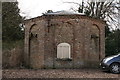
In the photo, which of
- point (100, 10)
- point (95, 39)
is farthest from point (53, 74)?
point (100, 10)

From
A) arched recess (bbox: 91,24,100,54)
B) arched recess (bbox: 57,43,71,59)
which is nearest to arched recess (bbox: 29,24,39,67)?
arched recess (bbox: 57,43,71,59)

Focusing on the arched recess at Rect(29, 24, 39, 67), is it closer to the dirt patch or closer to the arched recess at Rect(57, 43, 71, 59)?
the arched recess at Rect(57, 43, 71, 59)

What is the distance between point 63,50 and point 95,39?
10.1 feet

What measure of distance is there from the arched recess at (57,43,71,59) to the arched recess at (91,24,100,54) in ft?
7.33

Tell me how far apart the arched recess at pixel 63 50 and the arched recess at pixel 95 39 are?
2.24 meters

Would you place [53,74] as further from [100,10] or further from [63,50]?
[100,10]

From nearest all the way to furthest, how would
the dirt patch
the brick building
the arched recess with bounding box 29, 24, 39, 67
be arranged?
the dirt patch → the brick building → the arched recess with bounding box 29, 24, 39, 67

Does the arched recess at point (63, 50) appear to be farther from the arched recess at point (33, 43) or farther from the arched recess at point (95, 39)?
the arched recess at point (95, 39)

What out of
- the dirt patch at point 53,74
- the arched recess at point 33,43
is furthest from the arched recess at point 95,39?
the dirt patch at point 53,74

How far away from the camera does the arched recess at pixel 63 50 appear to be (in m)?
20.7

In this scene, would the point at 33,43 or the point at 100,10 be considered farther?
the point at 100,10

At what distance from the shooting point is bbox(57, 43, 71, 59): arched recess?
68.0 feet

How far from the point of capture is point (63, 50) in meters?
20.8

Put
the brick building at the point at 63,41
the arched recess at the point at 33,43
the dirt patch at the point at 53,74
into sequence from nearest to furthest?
the dirt patch at the point at 53,74
the brick building at the point at 63,41
the arched recess at the point at 33,43
